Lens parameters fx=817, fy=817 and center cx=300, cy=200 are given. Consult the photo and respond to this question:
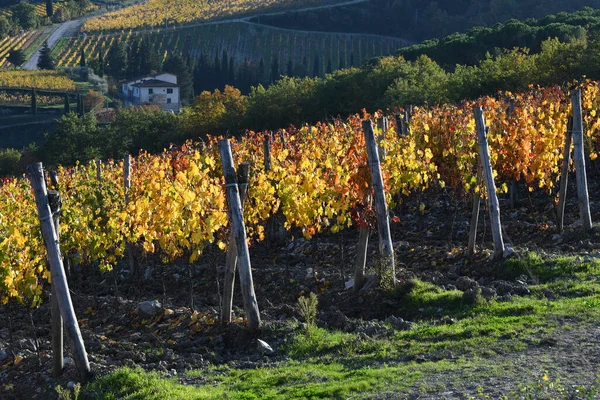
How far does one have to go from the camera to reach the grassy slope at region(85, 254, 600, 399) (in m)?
5.92

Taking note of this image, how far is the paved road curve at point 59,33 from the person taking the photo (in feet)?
349

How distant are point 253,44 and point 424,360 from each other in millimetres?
113896

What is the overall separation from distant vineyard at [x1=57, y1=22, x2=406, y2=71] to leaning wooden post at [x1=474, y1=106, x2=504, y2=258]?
296 ft

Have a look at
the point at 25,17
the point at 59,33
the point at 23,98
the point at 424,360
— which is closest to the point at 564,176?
the point at 424,360

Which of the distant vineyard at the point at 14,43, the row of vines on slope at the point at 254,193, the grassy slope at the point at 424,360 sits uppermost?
the distant vineyard at the point at 14,43

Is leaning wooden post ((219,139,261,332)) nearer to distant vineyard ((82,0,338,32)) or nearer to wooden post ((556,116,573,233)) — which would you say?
wooden post ((556,116,573,233))

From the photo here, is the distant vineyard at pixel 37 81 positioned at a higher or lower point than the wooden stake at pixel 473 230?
higher

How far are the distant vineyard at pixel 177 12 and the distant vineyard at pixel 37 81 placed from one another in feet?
118

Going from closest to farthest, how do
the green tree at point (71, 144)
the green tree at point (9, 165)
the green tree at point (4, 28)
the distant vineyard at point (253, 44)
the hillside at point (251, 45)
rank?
the green tree at point (71, 144) < the green tree at point (9, 165) < the hillside at point (251, 45) < the distant vineyard at point (253, 44) < the green tree at point (4, 28)

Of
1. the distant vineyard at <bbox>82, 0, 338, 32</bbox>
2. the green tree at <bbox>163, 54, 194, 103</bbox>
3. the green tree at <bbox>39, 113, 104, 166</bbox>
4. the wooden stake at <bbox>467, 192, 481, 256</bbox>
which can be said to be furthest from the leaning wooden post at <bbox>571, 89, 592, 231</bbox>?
the distant vineyard at <bbox>82, 0, 338, 32</bbox>

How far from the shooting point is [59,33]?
12656 centimetres

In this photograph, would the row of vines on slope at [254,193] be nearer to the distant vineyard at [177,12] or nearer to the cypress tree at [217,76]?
the cypress tree at [217,76]

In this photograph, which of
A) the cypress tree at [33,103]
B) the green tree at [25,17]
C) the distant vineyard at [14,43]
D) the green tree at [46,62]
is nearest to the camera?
the cypress tree at [33,103]

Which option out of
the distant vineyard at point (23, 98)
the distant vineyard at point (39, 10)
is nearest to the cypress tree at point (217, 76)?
the distant vineyard at point (23, 98)
